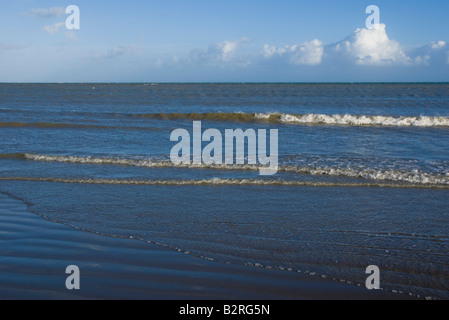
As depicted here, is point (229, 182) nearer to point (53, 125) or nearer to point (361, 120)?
point (53, 125)

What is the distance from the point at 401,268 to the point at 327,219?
7.01 feet

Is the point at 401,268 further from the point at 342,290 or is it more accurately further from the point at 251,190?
the point at 251,190

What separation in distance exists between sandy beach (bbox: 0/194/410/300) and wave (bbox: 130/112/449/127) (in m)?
19.6

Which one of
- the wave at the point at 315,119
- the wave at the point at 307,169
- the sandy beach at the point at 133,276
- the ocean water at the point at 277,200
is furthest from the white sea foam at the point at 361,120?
the sandy beach at the point at 133,276

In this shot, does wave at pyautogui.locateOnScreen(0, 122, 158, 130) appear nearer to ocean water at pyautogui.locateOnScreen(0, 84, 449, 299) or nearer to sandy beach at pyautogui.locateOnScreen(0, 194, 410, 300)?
ocean water at pyautogui.locateOnScreen(0, 84, 449, 299)

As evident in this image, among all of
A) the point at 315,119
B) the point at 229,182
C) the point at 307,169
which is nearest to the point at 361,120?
the point at 315,119

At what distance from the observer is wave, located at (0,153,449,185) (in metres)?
10.4

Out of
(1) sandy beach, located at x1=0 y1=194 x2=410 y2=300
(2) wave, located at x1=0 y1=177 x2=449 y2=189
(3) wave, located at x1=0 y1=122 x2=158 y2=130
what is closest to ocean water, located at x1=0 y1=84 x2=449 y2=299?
(2) wave, located at x1=0 y1=177 x2=449 y2=189

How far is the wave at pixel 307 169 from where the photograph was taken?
1038 centimetres

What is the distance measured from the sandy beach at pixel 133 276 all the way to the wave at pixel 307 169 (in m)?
5.88

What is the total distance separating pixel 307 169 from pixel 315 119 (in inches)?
590

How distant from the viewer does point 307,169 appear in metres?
11.4

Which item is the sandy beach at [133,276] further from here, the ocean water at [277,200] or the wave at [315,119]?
the wave at [315,119]
